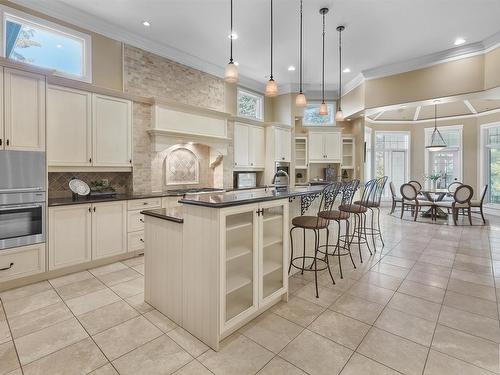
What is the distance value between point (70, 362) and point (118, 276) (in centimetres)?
158

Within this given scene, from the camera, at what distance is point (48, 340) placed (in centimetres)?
207

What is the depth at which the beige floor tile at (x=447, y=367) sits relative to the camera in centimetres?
174

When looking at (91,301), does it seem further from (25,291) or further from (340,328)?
(340,328)

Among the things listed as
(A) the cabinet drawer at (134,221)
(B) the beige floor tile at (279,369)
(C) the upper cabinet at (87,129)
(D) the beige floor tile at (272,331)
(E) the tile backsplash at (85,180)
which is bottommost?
(B) the beige floor tile at (279,369)

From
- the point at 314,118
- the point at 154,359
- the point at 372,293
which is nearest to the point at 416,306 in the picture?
the point at 372,293

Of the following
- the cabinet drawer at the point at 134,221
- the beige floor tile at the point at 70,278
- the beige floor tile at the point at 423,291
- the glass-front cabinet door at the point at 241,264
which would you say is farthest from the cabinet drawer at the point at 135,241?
the beige floor tile at the point at 423,291

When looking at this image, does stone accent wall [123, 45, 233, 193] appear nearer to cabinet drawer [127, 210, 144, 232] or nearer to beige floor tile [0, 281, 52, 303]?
cabinet drawer [127, 210, 144, 232]

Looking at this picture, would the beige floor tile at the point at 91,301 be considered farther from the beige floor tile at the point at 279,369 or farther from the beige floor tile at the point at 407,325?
the beige floor tile at the point at 407,325

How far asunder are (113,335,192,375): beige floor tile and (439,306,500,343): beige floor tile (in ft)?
7.44

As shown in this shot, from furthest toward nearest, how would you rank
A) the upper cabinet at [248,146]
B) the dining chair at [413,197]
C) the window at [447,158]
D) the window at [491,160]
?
the window at [447,158] < the window at [491,160] < the dining chair at [413,197] < the upper cabinet at [248,146]

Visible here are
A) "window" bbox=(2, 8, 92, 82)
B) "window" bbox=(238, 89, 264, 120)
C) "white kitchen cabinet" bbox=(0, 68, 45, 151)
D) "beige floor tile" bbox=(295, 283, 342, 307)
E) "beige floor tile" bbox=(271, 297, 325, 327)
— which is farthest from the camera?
"window" bbox=(238, 89, 264, 120)

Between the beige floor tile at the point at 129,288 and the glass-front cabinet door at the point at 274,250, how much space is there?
57.9 inches

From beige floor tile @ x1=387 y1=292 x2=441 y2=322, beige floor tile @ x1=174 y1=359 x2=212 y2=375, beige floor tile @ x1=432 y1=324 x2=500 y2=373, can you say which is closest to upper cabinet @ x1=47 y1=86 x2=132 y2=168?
beige floor tile @ x1=174 y1=359 x2=212 y2=375

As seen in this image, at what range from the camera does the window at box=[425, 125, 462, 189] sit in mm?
8844
